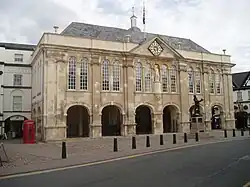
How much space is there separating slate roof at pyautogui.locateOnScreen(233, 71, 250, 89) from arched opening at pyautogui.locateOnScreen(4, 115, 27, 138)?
40.0m

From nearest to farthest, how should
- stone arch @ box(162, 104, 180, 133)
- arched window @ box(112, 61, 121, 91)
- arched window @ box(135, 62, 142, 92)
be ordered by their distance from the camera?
arched window @ box(112, 61, 121, 91) → arched window @ box(135, 62, 142, 92) → stone arch @ box(162, 104, 180, 133)

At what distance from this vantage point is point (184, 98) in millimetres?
36812

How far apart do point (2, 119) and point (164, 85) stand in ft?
65.8

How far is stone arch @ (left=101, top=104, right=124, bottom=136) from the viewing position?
36.2 meters

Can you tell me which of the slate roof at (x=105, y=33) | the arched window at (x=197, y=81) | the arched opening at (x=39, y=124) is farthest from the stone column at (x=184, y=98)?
the arched opening at (x=39, y=124)

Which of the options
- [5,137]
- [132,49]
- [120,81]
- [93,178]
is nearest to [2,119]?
[5,137]

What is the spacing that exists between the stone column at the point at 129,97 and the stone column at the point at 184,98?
6605mm

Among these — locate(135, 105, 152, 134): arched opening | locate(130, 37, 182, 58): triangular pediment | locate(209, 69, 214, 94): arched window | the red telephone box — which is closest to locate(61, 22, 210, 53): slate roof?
locate(130, 37, 182, 58): triangular pediment

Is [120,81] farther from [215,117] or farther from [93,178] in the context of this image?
[93,178]

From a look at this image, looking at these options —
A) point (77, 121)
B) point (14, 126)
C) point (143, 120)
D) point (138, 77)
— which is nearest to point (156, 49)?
point (138, 77)

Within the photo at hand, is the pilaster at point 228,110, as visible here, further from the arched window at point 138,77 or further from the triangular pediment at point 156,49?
the arched window at point 138,77

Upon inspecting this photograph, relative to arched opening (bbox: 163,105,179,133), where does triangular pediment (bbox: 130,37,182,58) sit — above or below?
above

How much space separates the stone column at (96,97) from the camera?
31122 millimetres

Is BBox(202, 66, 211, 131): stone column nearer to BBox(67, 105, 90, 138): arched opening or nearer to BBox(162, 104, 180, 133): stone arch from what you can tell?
BBox(162, 104, 180, 133): stone arch
